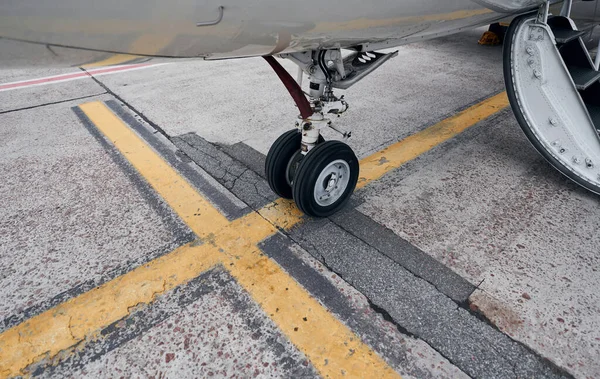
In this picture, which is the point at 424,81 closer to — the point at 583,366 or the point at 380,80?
the point at 380,80

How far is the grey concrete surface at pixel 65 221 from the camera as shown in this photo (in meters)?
2.03

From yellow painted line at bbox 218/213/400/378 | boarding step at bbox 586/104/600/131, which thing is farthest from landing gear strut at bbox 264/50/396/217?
boarding step at bbox 586/104/600/131

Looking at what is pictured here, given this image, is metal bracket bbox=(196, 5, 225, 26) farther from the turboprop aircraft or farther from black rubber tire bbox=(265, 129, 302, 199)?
black rubber tire bbox=(265, 129, 302, 199)

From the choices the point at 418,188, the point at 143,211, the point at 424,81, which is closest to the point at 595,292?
the point at 418,188

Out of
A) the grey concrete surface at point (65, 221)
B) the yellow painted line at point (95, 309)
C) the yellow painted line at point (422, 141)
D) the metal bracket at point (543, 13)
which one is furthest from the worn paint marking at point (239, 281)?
the metal bracket at point (543, 13)

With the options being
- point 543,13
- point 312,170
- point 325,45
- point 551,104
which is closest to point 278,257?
point 312,170

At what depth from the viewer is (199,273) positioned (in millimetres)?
2035

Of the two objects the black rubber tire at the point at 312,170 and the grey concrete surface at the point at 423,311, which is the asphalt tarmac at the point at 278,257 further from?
the black rubber tire at the point at 312,170

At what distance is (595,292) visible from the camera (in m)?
1.93

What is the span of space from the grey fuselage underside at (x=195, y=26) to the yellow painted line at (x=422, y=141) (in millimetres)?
1324

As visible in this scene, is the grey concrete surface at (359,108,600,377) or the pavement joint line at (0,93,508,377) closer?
the pavement joint line at (0,93,508,377)

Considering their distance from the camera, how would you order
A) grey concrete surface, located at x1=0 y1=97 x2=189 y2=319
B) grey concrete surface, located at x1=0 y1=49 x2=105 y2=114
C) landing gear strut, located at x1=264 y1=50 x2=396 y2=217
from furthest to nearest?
grey concrete surface, located at x1=0 y1=49 x2=105 y2=114
landing gear strut, located at x1=264 y1=50 x2=396 y2=217
grey concrete surface, located at x1=0 y1=97 x2=189 y2=319

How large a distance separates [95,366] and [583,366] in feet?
6.89

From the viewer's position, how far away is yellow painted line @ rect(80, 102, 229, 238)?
97.2 inches
